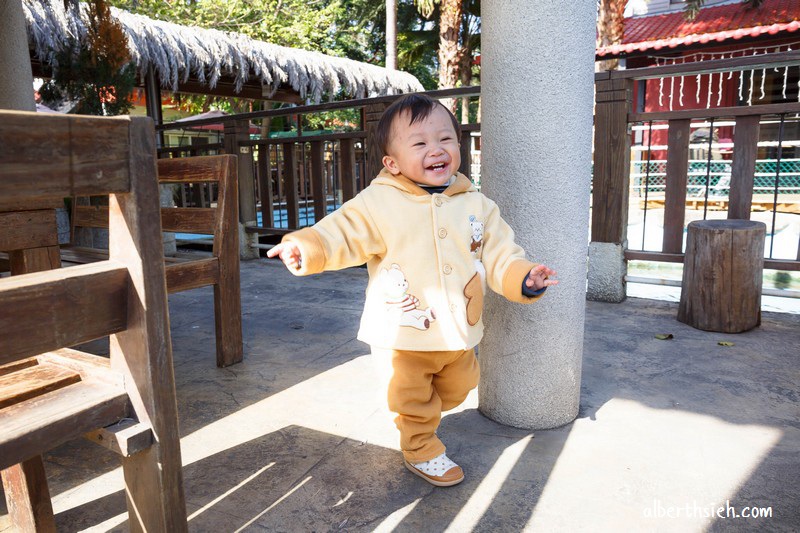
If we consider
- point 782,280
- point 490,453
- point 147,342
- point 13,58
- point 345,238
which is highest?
point 13,58

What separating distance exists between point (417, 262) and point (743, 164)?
2.97 m

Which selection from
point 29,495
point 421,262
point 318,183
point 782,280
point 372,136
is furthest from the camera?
point 782,280

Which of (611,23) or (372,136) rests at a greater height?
(611,23)

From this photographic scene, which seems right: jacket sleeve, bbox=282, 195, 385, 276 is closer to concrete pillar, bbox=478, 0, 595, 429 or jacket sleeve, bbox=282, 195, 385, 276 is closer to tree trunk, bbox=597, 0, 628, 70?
concrete pillar, bbox=478, 0, 595, 429

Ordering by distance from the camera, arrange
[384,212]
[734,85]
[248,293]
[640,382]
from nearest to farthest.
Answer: [384,212] < [640,382] < [248,293] < [734,85]

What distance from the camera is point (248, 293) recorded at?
4648 mm

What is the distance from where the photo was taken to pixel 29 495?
1479 mm

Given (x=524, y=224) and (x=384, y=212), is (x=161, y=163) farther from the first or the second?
(x=524, y=224)

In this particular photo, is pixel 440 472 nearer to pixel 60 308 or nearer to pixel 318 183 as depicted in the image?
pixel 60 308

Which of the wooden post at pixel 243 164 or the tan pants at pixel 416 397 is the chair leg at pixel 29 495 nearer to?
the tan pants at pixel 416 397

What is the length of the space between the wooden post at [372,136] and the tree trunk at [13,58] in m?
3.29

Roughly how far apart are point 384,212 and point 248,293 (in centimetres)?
306

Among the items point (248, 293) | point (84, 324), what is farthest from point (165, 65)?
point (84, 324)

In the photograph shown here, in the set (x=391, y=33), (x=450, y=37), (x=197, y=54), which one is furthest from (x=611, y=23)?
(x=197, y=54)
